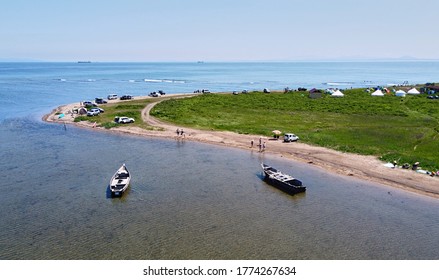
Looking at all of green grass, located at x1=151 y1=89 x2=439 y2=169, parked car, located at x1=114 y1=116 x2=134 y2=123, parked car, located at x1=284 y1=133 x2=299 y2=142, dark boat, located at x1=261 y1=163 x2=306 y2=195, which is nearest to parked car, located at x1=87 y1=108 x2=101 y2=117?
parked car, located at x1=114 y1=116 x2=134 y2=123

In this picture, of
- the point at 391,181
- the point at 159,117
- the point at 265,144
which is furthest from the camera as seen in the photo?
the point at 159,117

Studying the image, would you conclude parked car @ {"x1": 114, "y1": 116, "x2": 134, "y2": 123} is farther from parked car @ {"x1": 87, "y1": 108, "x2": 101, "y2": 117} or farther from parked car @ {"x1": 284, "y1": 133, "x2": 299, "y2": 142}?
parked car @ {"x1": 284, "y1": 133, "x2": 299, "y2": 142}

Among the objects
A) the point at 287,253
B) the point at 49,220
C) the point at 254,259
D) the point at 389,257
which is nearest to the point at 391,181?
the point at 389,257

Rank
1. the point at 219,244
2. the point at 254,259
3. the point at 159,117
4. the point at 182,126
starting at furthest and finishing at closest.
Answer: the point at 159,117
the point at 182,126
the point at 219,244
the point at 254,259

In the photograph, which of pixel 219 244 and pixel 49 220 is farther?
pixel 49 220

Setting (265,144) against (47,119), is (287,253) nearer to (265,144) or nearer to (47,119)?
(265,144)

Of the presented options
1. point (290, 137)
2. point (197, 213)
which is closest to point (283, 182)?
point (197, 213)
